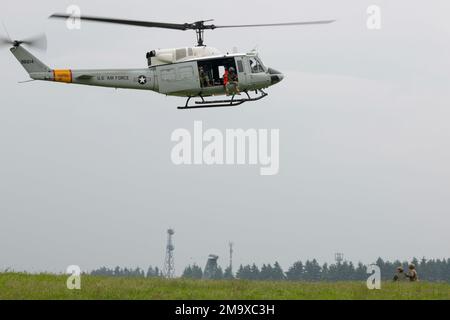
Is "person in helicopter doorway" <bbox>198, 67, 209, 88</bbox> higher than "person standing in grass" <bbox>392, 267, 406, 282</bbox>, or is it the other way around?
"person in helicopter doorway" <bbox>198, 67, 209, 88</bbox>

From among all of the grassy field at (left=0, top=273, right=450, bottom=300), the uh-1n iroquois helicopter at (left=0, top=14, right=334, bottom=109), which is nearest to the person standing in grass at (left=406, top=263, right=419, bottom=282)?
the grassy field at (left=0, top=273, right=450, bottom=300)

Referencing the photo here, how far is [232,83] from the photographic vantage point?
42.9m

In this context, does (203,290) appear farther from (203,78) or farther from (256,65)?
(256,65)

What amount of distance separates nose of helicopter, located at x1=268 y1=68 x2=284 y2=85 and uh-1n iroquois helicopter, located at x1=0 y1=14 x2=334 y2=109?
714 millimetres

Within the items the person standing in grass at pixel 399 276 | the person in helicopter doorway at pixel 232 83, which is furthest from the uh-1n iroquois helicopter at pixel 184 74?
the person standing in grass at pixel 399 276

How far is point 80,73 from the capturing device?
41.9m

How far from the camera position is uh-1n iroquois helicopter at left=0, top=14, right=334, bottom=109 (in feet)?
138

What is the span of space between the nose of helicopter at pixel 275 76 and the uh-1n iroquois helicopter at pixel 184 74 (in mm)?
714

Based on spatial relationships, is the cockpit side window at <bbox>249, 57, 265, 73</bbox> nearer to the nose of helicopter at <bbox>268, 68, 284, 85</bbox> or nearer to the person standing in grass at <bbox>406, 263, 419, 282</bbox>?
the nose of helicopter at <bbox>268, 68, 284, 85</bbox>
